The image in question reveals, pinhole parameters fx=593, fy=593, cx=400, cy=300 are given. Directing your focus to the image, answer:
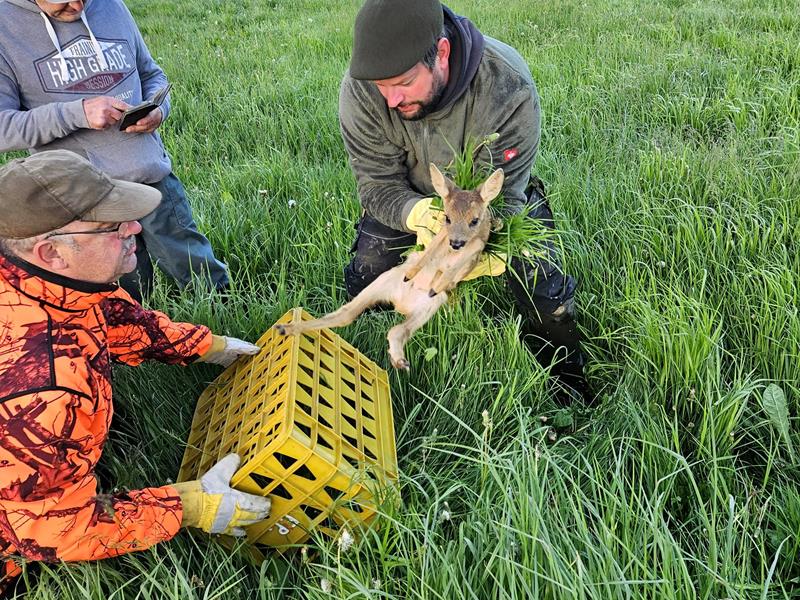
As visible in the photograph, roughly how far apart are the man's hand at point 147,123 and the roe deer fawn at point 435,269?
1.45 m

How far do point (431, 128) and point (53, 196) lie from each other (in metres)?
1.67

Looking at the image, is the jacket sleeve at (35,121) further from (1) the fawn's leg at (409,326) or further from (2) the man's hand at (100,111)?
(1) the fawn's leg at (409,326)

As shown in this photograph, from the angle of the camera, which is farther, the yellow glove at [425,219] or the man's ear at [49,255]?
the yellow glove at [425,219]

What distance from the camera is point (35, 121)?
2.84 meters

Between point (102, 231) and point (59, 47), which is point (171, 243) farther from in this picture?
point (102, 231)

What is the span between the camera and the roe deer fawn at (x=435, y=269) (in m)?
2.12

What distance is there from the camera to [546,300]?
9.62 feet

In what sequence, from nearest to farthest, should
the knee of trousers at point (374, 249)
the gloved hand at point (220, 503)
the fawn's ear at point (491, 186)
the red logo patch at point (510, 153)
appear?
the gloved hand at point (220, 503), the fawn's ear at point (491, 186), the red logo patch at point (510, 153), the knee of trousers at point (374, 249)

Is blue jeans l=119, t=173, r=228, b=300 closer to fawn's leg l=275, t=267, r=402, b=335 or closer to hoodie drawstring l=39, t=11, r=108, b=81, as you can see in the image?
hoodie drawstring l=39, t=11, r=108, b=81

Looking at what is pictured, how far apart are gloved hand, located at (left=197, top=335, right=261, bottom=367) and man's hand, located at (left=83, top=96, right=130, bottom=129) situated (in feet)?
3.91

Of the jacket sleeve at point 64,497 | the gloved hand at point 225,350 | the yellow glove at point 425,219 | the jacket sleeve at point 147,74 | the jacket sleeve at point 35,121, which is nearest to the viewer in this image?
the jacket sleeve at point 64,497

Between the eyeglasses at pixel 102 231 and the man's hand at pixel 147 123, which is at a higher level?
the eyeglasses at pixel 102 231

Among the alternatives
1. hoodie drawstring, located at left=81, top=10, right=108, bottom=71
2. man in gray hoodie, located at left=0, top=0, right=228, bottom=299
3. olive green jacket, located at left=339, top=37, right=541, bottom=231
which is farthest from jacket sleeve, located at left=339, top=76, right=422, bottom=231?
hoodie drawstring, located at left=81, top=10, right=108, bottom=71

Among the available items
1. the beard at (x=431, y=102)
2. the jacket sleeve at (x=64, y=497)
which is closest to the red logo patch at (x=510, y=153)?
the beard at (x=431, y=102)
